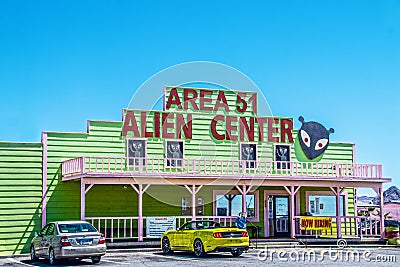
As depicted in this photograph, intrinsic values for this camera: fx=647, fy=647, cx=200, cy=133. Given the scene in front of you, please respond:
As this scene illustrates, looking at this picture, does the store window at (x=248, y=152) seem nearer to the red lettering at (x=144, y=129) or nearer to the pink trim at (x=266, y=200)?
the pink trim at (x=266, y=200)

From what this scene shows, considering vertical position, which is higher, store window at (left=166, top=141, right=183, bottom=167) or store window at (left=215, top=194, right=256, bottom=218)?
store window at (left=166, top=141, right=183, bottom=167)

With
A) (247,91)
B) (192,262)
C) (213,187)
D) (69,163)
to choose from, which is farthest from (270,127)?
(192,262)

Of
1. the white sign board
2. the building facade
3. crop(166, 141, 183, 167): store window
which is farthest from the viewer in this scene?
crop(166, 141, 183, 167): store window

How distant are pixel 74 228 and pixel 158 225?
736 centimetres

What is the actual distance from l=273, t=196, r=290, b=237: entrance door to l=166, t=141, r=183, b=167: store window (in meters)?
5.47

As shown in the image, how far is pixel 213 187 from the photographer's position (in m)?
31.5

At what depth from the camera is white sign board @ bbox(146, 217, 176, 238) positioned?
2778 centimetres

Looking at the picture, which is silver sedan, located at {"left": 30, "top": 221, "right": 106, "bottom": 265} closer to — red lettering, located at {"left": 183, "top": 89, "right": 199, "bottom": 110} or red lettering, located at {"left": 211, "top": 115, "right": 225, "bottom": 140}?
red lettering, located at {"left": 183, "top": 89, "right": 199, "bottom": 110}

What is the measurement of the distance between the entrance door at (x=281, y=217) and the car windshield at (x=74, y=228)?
46.0ft

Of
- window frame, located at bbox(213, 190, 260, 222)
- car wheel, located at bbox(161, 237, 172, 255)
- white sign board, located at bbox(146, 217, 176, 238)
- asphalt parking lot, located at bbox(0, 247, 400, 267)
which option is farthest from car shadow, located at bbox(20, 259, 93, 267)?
window frame, located at bbox(213, 190, 260, 222)

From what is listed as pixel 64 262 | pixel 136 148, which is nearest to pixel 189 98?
pixel 136 148

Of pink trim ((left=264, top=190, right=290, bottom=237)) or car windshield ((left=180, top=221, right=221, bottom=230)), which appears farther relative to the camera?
pink trim ((left=264, top=190, right=290, bottom=237))

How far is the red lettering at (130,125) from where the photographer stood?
30672 mm
